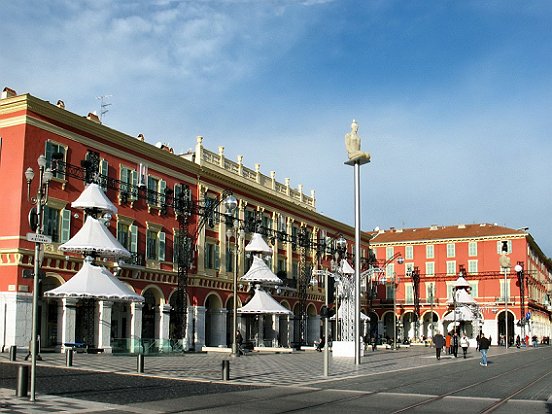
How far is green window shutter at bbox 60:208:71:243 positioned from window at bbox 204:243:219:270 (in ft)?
50.0

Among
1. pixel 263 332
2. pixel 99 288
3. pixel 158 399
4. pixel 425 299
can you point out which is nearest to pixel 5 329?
pixel 99 288

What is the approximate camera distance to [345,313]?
40.0 metres

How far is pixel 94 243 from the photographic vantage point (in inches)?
1257

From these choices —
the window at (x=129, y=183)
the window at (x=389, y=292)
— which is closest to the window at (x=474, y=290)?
the window at (x=389, y=292)

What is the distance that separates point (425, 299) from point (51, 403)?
290 feet

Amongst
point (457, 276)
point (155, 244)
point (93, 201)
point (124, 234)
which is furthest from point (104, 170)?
point (457, 276)

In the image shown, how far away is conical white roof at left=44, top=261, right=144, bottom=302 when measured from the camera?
97.2ft

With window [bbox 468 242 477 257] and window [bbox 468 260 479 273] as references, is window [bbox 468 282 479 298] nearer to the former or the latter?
window [bbox 468 260 479 273]

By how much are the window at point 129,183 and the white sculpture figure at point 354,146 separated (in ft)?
49.3

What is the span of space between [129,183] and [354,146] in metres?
16.1

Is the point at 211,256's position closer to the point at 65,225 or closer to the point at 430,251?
the point at 65,225

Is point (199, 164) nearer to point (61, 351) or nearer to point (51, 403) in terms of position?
point (61, 351)

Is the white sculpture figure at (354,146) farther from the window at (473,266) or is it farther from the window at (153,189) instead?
the window at (473,266)

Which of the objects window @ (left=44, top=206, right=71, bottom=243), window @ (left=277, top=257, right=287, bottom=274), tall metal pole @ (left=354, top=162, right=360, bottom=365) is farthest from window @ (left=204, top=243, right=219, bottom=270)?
tall metal pole @ (left=354, top=162, right=360, bottom=365)
